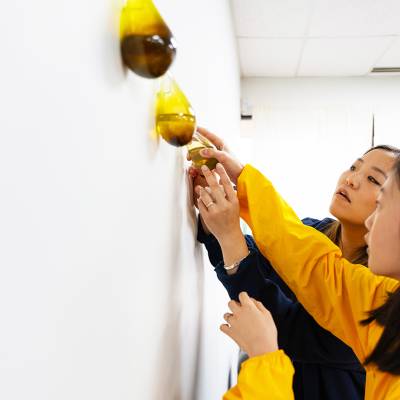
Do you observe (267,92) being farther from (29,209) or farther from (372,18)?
(29,209)

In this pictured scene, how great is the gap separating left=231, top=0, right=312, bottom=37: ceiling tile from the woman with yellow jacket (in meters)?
1.41

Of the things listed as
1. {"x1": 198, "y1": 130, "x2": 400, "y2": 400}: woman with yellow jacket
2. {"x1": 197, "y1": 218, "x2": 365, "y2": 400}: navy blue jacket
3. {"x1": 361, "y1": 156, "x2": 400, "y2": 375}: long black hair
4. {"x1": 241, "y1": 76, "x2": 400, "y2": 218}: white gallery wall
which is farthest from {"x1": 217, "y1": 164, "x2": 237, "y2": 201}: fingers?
{"x1": 241, "y1": 76, "x2": 400, "y2": 218}: white gallery wall

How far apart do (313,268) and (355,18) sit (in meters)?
1.71

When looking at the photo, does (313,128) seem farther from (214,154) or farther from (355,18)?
(214,154)

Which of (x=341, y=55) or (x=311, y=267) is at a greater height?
(x=341, y=55)

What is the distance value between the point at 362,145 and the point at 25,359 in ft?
10.2

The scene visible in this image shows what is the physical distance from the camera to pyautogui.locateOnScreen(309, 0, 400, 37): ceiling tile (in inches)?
75.4

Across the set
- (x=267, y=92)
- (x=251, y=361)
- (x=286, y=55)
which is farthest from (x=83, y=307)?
(x=267, y=92)

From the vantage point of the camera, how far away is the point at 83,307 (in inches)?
11.5

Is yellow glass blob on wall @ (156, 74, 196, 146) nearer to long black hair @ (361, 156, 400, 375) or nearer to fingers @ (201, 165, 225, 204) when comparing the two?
fingers @ (201, 165, 225, 204)

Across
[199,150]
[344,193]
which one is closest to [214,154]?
[199,150]

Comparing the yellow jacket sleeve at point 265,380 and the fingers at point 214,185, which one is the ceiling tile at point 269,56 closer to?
the fingers at point 214,185

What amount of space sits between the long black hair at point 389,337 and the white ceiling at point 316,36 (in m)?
1.56

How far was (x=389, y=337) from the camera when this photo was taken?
665 mm
